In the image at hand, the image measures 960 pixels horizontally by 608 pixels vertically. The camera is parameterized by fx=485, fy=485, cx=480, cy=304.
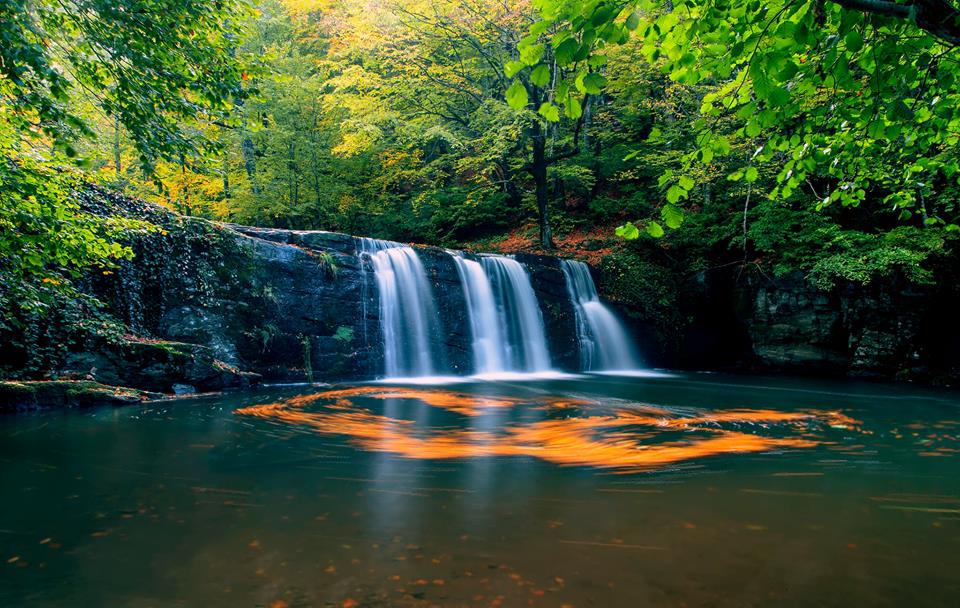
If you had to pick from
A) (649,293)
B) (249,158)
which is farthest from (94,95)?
(249,158)

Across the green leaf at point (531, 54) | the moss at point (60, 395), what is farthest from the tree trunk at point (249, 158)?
the green leaf at point (531, 54)

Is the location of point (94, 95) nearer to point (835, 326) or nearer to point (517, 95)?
point (517, 95)

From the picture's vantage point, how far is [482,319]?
43.0 ft

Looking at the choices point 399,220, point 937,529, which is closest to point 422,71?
point 399,220

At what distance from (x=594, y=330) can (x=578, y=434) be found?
9076mm

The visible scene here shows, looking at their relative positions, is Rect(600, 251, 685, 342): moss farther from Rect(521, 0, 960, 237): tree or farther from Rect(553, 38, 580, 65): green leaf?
Rect(553, 38, 580, 65): green leaf

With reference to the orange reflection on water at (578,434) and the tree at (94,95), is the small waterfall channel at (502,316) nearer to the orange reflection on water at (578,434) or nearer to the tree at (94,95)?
the orange reflection on water at (578,434)

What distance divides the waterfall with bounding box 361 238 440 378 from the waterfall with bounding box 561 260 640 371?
4539 millimetres

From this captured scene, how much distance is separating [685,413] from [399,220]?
1624cm

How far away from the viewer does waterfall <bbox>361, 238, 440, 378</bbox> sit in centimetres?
1191

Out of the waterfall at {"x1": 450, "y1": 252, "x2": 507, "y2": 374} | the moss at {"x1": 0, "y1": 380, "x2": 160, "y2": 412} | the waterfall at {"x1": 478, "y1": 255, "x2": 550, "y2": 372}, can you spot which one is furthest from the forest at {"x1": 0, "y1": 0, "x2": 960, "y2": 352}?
the waterfall at {"x1": 450, "y1": 252, "x2": 507, "y2": 374}

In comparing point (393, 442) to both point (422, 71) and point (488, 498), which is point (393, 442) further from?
point (422, 71)

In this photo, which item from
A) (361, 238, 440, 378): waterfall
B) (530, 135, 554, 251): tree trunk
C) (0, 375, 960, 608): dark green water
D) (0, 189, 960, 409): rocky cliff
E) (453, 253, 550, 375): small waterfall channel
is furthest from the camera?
(530, 135, 554, 251): tree trunk

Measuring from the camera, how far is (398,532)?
9.00ft
